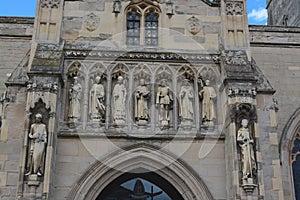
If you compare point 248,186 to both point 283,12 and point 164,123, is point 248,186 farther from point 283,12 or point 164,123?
point 283,12

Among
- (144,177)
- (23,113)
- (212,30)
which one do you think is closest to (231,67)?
(212,30)

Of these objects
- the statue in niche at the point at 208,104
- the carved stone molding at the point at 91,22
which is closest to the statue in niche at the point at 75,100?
→ the carved stone molding at the point at 91,22

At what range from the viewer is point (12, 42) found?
1339 cm

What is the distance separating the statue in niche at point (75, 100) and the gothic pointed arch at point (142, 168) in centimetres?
121

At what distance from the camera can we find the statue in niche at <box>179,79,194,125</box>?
10.4 meters

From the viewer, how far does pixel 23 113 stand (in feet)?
33.9

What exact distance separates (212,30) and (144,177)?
4084 mm

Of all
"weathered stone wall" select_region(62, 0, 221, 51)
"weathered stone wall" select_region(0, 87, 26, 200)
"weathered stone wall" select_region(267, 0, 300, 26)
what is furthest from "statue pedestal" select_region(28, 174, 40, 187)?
"weathered stone wall" select_region(267, 0, 300, 26)

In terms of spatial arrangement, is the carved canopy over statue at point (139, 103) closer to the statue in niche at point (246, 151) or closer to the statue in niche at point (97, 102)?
the statue in niche at point (97, 102)

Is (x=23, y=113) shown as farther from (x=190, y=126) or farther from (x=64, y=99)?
(x=190, y=126)

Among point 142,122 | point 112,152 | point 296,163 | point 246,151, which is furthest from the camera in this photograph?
point 296,163

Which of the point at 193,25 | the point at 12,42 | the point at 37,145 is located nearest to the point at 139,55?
the point at 193,25

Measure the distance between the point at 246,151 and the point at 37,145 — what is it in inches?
173

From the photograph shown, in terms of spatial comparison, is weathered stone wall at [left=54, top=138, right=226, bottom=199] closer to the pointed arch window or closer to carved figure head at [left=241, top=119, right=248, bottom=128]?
carved figure head at [left=241, top=119, right=248, bottom=128]
